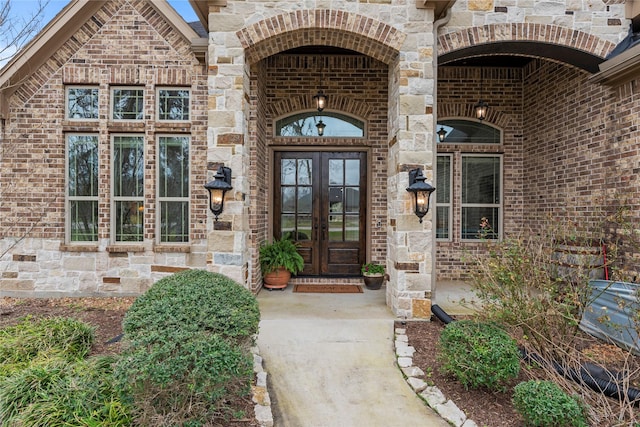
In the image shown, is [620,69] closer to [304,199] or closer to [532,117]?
[532,117]

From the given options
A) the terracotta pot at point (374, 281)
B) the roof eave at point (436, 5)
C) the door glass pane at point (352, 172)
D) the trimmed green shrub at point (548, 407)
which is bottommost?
the trimmed green shrub at point (548, 407)

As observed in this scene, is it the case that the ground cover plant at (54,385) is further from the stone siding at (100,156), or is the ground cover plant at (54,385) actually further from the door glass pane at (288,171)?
the door glass pane at (288,171)

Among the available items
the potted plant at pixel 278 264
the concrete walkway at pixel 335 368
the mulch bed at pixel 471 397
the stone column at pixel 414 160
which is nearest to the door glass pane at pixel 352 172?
the potted plant at pixel 278 264

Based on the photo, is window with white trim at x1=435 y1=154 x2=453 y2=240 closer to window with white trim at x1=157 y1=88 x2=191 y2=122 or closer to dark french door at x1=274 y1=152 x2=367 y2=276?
dark french door at x1=274 y1=152 x2=367 y2=276

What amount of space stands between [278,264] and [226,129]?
236 centimetres

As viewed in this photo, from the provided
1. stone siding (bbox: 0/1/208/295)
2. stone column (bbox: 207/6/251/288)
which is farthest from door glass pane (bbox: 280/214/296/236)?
stone column (bbox: 207/6/251/288)

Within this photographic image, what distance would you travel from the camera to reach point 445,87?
20.7 ft

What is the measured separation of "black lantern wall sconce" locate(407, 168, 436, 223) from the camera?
4.00 metres

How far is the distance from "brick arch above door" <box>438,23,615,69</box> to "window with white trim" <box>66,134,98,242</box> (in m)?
5.57

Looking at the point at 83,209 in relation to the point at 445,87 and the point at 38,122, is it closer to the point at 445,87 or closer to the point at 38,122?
the point at 38,122

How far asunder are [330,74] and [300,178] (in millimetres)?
1977

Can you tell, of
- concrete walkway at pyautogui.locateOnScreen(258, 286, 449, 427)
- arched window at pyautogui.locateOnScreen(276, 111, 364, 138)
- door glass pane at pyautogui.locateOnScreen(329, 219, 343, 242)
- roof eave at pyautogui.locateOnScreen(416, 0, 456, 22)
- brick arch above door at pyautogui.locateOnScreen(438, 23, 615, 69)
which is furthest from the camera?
door glass pane at pyautogui.locateOnScreen(329, 219, 343, 242)

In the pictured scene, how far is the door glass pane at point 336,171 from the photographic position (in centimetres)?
623

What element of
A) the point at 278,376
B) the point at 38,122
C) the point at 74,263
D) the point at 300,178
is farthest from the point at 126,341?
the point at 38,122
